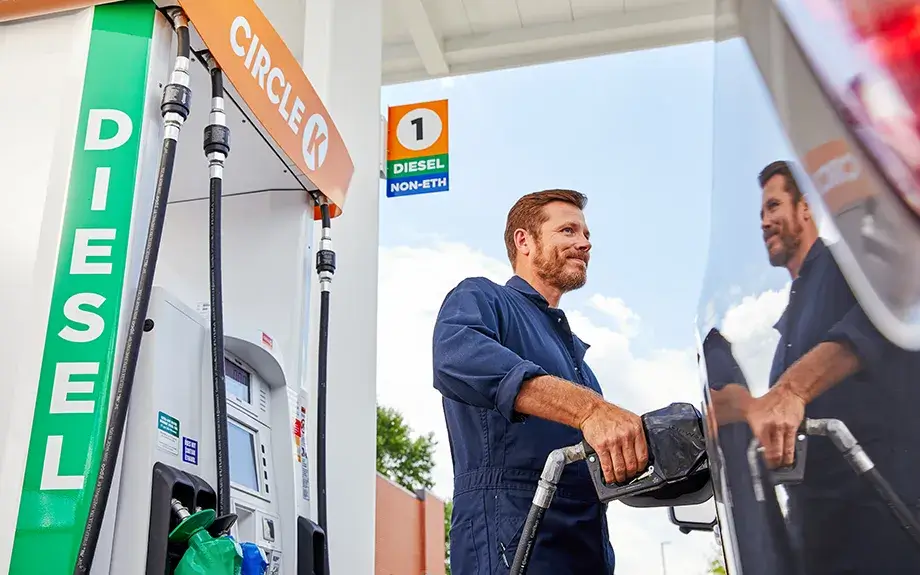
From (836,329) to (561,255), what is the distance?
7.26 ft

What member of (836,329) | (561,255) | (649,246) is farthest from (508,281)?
(649,246)

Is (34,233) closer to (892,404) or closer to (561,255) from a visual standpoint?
(561,255)

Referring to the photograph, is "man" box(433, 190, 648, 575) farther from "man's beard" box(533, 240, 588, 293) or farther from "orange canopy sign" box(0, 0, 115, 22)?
"orange canopy sign" box(0, 0, 115, 22)

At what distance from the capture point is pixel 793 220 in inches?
30.2

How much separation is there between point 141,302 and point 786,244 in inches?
56.4

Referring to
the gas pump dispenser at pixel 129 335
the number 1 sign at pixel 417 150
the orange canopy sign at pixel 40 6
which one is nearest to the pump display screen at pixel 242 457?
the gas pump dispenser at pixel 129 335

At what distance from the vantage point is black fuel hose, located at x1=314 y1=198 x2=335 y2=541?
2.86m

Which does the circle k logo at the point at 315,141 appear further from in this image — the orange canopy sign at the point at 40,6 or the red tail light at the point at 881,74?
the red tail light at the point at 881,74

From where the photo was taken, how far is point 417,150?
597cm

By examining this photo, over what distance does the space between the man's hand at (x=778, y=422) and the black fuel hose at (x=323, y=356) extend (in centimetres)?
211

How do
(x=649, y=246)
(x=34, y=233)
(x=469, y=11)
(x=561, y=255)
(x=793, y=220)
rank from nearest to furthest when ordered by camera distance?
(x=793, y=220)
(x=34, y=233)
(x=561, y=255)
(x=469, y=11)
(x=649, y=246)

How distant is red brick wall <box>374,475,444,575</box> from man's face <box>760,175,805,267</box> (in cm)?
669

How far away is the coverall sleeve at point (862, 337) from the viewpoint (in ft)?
2.11

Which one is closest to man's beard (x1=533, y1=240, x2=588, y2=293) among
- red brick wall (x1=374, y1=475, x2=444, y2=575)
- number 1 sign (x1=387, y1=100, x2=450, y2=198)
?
number 1 sign (x1=387, y1=100, x2=450, y2=198)
